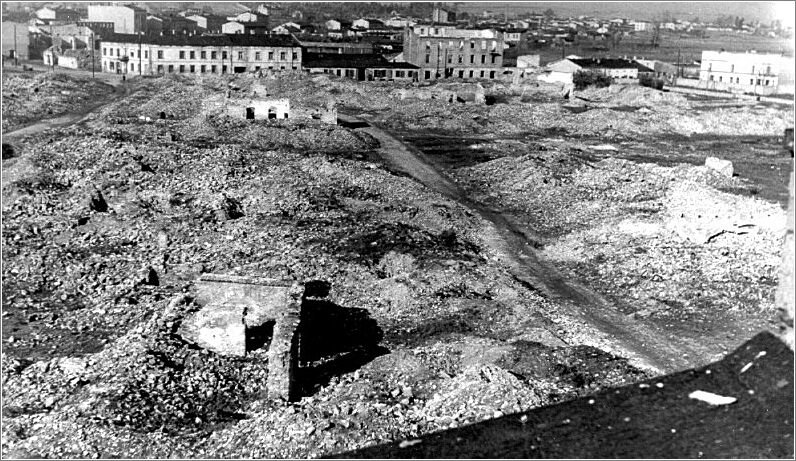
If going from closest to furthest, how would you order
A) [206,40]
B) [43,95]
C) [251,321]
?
[251,321], [43,95], [206,40]

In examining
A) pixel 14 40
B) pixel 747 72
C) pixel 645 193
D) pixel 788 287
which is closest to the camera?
pixel 788 287

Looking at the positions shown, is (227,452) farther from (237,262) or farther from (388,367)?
(237,262)

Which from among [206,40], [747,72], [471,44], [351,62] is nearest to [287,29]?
[206,40]

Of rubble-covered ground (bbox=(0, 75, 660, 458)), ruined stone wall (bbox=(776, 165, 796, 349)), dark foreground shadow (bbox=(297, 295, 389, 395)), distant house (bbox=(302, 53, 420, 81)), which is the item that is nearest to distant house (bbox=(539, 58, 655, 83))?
distant house (bbox=(302, 53, 420, 81))

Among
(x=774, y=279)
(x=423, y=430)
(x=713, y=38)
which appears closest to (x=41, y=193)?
(x=423, y=430)

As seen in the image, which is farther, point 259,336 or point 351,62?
point 351,62

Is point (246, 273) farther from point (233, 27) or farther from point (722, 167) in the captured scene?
point (233, 27)
